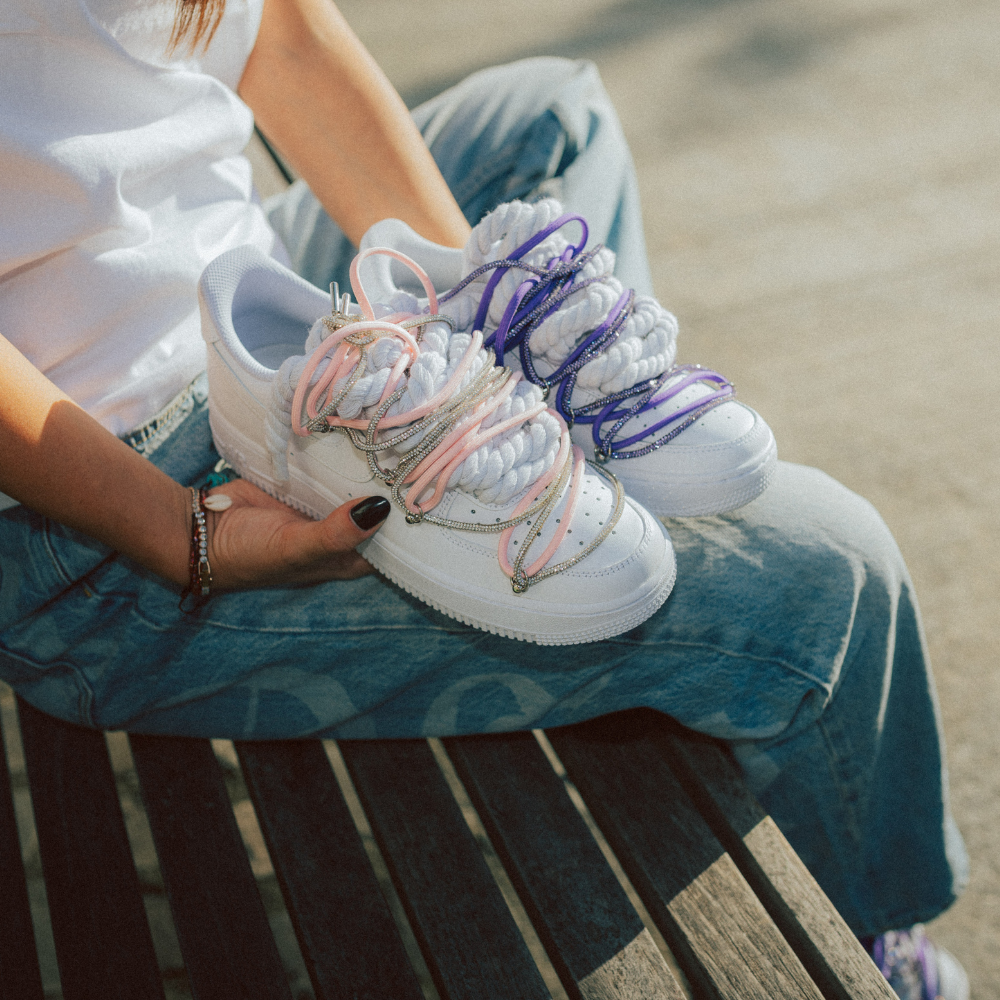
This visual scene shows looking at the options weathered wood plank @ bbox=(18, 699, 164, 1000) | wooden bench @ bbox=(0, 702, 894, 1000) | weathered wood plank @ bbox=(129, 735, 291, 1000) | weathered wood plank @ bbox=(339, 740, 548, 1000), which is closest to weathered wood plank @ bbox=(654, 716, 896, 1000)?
wooden bench @ bbox=(0, 702, 894, 1000)

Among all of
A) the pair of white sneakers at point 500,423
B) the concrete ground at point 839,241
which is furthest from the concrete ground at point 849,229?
the pair of white sneakers at point 500,423

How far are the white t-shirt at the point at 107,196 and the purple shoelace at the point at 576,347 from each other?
0.30 m

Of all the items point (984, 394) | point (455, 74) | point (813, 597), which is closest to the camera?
point (813, 597)

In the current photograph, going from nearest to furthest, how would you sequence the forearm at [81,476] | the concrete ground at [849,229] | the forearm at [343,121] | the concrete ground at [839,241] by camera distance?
the forearm at [81,476], the forearm at [343,121], the concrete ground at [839,241], the concrete ground at [849,229]

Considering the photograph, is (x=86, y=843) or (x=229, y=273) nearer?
(x=229, y=273)

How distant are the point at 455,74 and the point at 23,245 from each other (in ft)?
8.52

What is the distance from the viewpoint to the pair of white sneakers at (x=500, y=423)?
0.83m

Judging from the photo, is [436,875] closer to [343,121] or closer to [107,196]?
[107,196]

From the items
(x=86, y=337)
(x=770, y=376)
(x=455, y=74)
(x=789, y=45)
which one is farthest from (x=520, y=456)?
(x=789, y=45)

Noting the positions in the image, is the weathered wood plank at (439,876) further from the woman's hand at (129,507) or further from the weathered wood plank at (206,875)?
the woman's hand at (129,507)

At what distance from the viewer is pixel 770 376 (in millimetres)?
2020

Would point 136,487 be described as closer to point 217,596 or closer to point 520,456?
point 217,596

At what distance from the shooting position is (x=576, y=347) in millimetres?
898

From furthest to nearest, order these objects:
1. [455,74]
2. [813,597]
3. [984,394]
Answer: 1. [455,74]
2. [984,394]
3. [813,597]
